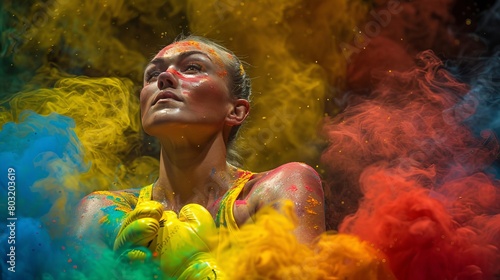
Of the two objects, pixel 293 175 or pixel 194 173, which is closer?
pixel 293 175

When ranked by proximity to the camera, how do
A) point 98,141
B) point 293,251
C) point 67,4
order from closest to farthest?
1. point 293,251
2. point 98,141
3. point 67,4

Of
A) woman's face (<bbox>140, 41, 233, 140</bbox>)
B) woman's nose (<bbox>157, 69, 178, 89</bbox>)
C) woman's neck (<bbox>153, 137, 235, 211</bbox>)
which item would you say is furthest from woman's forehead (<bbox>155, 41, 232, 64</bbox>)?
woman's neck (<bbox>153, 137, 235, 211</bbox>)

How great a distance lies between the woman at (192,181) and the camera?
268cm

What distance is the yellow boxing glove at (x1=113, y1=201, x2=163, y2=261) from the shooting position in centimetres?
264

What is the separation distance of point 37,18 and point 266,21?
1180 mm

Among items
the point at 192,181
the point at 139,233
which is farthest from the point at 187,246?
the point at 192,181

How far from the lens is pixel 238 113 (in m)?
3.38

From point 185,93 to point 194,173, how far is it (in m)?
0.35

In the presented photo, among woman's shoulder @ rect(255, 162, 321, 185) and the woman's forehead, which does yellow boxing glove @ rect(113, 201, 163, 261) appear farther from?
the woman's forehead

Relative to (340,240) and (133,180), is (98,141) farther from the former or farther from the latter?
(340,240)

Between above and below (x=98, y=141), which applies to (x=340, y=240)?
above

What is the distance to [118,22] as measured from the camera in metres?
3.89

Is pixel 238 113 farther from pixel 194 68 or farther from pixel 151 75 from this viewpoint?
pixel 151 75

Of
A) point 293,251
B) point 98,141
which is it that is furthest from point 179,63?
point 293,251
